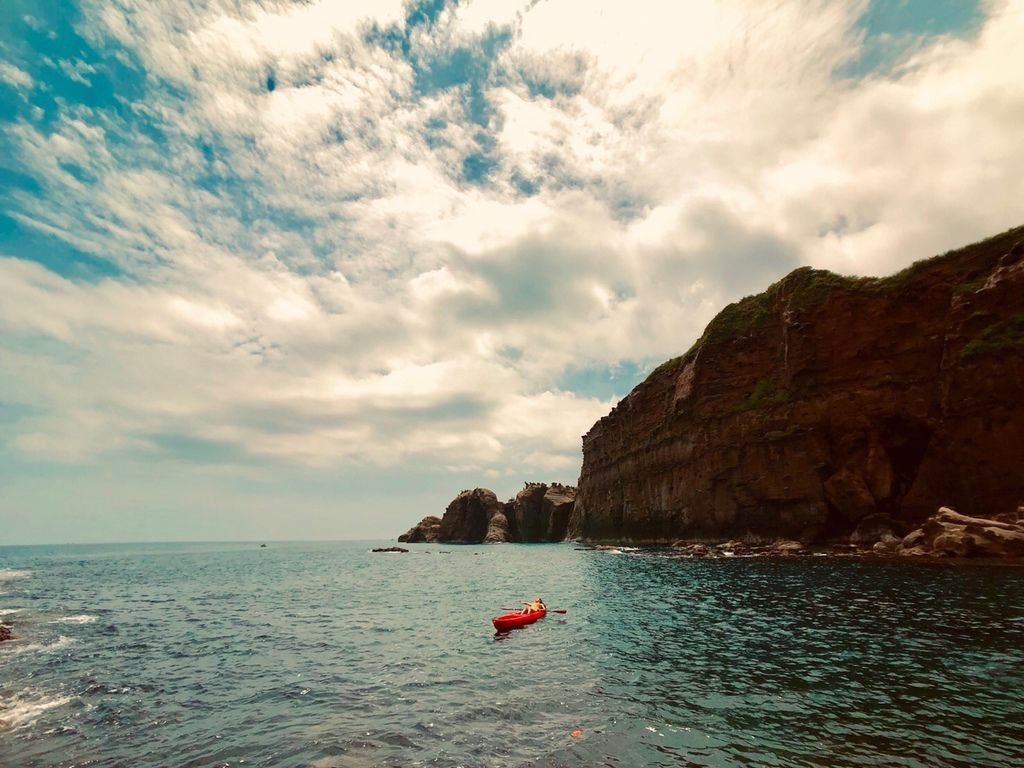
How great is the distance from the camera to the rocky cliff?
538 ft

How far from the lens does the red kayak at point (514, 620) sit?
27.5 meters

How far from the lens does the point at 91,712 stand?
1666cm

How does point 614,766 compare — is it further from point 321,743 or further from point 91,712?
point 91,712

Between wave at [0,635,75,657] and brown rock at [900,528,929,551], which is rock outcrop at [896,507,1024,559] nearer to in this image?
brown rock at [900,528,929,551]

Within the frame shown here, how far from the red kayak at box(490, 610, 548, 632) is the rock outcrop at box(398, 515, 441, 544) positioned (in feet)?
530

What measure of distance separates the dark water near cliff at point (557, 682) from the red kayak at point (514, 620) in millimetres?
711

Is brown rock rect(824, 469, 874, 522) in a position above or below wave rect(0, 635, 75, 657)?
above

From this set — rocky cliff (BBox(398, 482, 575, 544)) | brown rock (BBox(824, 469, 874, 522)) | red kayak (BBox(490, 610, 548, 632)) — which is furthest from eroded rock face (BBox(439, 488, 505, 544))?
red kayak (BBox(490, 610, 548, 632))

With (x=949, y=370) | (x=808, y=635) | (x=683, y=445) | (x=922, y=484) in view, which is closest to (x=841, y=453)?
(x=922, y=484)

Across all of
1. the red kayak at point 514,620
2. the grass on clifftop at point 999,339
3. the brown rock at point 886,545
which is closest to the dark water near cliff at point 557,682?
the red kayak at point 514,620

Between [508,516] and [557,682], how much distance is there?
529 feet

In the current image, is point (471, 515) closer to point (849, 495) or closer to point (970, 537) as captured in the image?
point (849, 495)

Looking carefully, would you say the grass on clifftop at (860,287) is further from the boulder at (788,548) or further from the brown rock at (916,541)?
the boulder at (788,548)

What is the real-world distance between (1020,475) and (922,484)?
835cm
